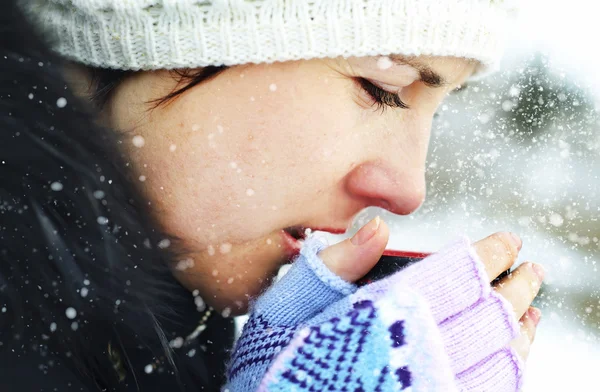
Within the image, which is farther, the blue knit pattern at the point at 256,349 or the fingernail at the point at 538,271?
the fingernail at the point at 538,271

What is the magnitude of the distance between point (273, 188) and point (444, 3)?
47 cm

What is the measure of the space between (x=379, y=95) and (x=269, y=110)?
214 mm

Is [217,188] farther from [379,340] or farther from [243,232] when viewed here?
[379,340]

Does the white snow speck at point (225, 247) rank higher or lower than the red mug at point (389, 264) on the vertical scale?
lower

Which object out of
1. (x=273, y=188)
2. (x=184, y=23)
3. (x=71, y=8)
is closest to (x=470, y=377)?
(x=273, y=188)

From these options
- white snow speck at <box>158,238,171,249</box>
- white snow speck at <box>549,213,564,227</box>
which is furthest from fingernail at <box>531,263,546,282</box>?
white snow speck at <box>549,213,564,227</box>

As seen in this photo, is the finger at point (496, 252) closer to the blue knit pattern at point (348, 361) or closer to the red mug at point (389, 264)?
the red mug at point (389, 264)

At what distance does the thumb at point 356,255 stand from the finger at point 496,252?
0.67 ft

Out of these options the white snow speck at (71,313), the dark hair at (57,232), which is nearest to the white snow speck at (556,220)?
the dark hair at (57,232)

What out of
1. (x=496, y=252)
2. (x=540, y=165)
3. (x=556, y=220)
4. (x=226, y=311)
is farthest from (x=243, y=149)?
(x=556, y=220)

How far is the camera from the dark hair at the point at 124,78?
1116mm

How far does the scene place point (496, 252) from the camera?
3.79ft

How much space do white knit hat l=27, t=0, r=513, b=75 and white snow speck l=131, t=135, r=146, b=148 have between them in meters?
0.13

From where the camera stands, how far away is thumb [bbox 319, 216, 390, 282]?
106 cm
